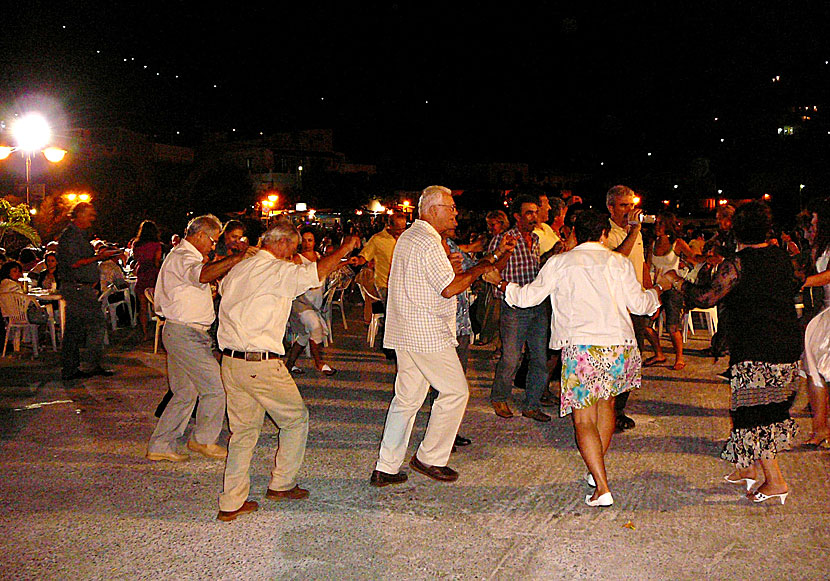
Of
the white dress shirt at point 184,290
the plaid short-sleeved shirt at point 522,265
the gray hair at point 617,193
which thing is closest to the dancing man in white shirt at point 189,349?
the white dress shirt at point 184,290

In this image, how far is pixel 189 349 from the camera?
5574 millimetres

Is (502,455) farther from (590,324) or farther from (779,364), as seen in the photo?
(779,364)

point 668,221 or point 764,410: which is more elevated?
point 668,221

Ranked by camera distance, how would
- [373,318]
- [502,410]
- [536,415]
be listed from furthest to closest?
[373,318], [502,410], [536,415]

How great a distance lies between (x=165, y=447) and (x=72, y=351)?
3963mm

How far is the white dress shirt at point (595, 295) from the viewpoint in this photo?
15.1 feet

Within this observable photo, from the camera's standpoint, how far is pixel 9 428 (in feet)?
22.2

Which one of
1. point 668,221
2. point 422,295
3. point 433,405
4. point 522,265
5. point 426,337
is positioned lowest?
point 433,405

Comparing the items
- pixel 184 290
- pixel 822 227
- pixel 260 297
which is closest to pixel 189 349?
pixel 184 290

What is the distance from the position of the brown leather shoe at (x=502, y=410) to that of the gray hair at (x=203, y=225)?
3104 mm

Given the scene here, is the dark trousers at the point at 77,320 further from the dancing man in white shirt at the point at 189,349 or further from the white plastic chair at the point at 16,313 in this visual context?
the dancing man in white shirt at the point at 189,349

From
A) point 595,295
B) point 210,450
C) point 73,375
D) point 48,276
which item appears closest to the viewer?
point 595,295

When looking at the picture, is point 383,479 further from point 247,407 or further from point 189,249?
point 189,249

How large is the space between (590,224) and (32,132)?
47.1 feet
